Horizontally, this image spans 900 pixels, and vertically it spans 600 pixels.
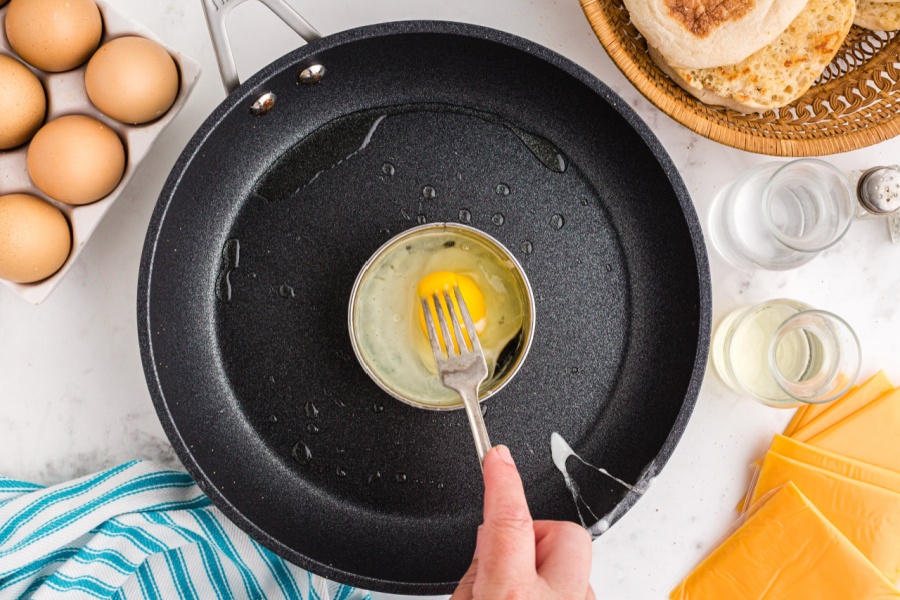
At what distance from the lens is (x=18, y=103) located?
0.80m

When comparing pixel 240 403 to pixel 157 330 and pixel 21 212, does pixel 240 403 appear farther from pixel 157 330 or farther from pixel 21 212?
pixel 21 212

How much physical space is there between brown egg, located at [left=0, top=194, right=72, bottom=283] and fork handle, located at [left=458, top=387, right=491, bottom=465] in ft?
1.70

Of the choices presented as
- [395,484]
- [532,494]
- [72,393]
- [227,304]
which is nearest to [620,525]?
[532,494]

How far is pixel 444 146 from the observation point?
0.89 m

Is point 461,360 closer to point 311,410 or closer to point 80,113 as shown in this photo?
point 311,410

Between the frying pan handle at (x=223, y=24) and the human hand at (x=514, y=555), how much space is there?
1.73 ft

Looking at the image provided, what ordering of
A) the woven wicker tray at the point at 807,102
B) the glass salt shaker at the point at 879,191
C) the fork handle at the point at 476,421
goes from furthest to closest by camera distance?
the glass salt shaker at the point at 879,191
the woven wicker tray at the point at 807,102
the fork handle at the point at 476,421

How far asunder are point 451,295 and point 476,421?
160mm

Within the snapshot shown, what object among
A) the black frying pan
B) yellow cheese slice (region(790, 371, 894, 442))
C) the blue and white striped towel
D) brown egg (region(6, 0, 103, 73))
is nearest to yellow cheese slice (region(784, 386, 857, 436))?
yellow cheese slice (region(790, 371, 894, 442))

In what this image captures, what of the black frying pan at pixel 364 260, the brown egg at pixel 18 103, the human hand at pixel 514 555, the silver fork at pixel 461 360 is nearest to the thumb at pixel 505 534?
the human hand at pixel 514 555

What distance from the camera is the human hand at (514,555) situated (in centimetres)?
58

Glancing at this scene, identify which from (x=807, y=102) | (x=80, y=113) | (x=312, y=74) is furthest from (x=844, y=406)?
(x=80, y=113)

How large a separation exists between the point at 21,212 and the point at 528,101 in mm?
633

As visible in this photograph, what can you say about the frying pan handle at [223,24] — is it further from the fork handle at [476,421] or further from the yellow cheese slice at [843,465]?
the yellow cheese slice at [843,465]
